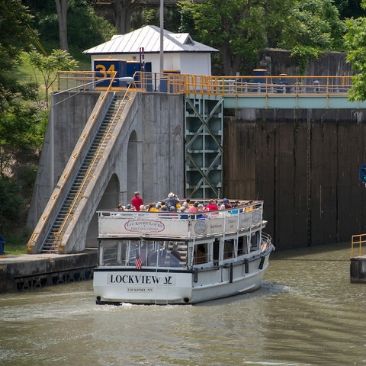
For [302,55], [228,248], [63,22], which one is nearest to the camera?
[228,248]

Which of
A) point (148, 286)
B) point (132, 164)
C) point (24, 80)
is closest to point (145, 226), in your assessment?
point (148, 286)

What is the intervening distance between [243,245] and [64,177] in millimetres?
8698

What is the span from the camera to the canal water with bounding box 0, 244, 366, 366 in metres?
43.6

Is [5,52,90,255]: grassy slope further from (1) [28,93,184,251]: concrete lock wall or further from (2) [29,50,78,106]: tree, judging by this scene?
(1) [28,93,184,251]: concrete lock wall

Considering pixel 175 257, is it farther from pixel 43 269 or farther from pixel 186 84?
pixel 186 84

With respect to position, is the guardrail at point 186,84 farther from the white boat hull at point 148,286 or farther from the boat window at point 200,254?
the white boat hull at point 148,286

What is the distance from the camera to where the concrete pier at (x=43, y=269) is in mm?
55594

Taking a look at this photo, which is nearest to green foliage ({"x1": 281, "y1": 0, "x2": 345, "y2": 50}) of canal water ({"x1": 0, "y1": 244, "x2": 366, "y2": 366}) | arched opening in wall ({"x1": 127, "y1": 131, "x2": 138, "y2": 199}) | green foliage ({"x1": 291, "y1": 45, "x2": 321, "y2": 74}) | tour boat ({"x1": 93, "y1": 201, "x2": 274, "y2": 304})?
green foliage ({"x1": 291, "y1": 45, "x2": 321, "y2": 74})

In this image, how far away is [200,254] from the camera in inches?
2080

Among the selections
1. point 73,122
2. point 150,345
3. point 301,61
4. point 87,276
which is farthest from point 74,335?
point 301,61

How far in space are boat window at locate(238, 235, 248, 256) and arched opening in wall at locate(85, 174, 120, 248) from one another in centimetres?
825

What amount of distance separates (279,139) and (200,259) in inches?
807

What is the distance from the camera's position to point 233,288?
2152 inches

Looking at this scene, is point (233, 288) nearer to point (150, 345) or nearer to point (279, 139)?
point (150, 345)
